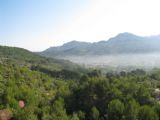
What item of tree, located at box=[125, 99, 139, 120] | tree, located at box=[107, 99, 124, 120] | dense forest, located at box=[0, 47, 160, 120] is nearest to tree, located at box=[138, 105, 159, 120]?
dense forest, located at box=[0, 47, 160, 120]

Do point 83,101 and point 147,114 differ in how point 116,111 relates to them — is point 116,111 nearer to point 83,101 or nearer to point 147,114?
point 147,114

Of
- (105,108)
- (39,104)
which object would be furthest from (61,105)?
(105,108)

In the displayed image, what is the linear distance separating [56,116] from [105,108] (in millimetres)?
21753

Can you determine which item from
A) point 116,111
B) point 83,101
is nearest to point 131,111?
point 116,111

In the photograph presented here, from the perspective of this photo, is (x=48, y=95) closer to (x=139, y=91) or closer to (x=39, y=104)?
(x=39, y=104)

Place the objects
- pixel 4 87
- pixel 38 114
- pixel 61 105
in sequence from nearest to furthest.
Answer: pixel 38 114, pixel 61 105, pixel 4 87

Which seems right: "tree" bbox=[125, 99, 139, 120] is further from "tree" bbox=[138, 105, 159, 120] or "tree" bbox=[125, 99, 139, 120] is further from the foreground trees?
"tree" bbox=[138, 105, 159, 120]

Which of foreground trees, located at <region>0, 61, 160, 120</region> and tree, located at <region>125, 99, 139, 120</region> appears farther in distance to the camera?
foreground trees, located at <region>0, 61, 160, 120</region>

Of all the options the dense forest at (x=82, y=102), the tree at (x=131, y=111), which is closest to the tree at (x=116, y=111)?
the dense forest at (x=82, y=102)

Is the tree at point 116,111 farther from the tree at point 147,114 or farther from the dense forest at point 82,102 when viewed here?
the tree at point 147,114

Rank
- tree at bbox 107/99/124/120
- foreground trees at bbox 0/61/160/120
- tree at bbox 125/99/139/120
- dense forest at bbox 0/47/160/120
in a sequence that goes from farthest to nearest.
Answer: tree at bbox 107/99/124/120, foreground trees at bbox 0/61/160/120, dense forest at bbox 0/47/160/120, tree at bbox 125/99/139/120

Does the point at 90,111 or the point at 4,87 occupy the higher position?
the point at 4,87

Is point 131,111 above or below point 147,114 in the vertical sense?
above

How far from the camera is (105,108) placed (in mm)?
102875
